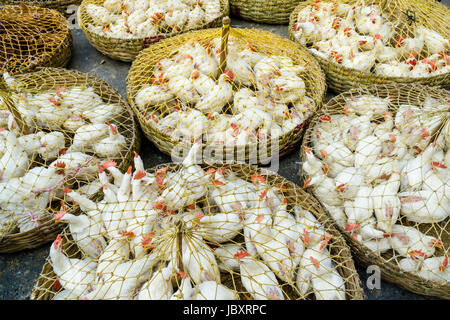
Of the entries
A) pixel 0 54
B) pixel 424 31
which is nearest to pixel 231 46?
pixel 424 31

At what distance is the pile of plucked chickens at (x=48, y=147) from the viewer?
62.9 inches

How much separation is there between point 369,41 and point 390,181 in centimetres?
124

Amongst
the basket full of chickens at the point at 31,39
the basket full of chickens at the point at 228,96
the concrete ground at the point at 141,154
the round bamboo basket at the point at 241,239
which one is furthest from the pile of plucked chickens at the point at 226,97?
the basket full of chickens at the point at 31,39

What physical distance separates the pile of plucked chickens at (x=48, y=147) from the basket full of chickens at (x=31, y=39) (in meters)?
0.46

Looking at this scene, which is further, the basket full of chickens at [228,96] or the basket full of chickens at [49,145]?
the basket full of chickens at [228,96]

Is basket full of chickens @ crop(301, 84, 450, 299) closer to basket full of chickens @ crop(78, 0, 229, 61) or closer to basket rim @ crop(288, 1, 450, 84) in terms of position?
basket rim @ crop(288, 1, 450, 84)

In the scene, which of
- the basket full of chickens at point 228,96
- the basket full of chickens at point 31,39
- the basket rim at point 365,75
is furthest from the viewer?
the basket full of chickens at point 31,39

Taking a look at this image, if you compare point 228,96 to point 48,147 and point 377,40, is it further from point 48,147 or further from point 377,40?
point 377,40

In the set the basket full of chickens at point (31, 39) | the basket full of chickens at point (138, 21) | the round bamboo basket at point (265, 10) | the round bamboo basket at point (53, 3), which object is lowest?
the basket full of chickens at point (31, 39)

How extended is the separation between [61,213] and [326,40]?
7.36ft

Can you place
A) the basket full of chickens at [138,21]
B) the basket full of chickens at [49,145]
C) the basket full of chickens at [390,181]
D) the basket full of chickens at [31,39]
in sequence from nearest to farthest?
the basket full of chickens at [390,181] < the basket full of chickens at [49,145] < the basket full of chickens at [31,39] < the basket full of chickens at [138,21]

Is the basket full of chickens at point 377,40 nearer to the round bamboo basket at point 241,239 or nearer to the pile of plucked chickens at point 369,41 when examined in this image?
the pile of plucked chickens at point 369,41

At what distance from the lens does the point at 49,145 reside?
5.81 ft

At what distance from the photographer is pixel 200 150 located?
1702mm
